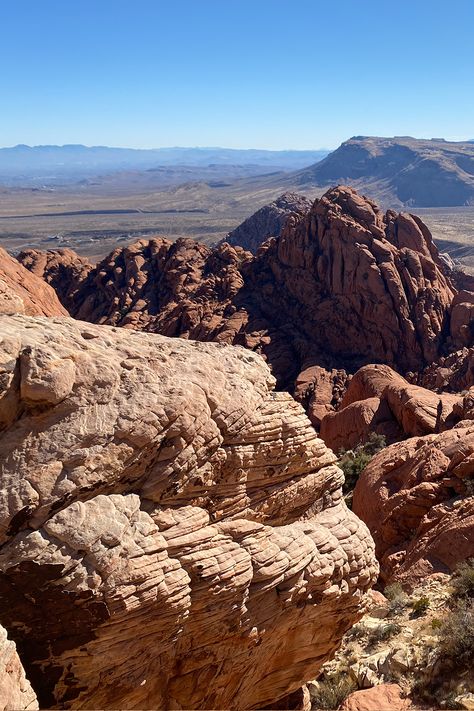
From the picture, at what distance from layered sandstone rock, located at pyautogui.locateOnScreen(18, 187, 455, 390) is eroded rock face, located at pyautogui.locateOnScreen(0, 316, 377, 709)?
1593 inches

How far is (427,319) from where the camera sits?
52062 mm

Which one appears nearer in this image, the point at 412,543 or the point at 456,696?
the point at 456,696

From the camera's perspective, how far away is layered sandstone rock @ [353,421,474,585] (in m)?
16.9

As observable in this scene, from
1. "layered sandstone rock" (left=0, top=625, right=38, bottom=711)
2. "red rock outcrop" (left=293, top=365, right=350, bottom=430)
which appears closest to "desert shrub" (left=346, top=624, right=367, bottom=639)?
"layered sandstone rock" (left=0, top=625, right=38, bottom=711)

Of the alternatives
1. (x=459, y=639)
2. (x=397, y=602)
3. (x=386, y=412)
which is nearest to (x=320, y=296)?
(x=386, y=412)

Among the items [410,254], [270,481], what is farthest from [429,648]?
[410,254]

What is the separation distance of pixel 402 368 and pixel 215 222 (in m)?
151

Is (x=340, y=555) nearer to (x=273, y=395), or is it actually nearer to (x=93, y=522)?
(x=273, y=395)

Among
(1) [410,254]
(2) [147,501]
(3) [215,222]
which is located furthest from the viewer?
(3) [215,222]

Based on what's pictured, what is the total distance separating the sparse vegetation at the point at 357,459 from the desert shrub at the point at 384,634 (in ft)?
37.6

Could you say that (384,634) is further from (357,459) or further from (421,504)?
(357,459)

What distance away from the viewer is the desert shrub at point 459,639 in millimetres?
11562

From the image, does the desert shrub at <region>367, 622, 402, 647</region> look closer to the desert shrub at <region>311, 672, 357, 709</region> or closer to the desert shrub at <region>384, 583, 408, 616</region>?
the desert shrub at <region>384, 583, 408, 616</region>

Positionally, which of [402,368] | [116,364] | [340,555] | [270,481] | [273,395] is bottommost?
[402,368]
